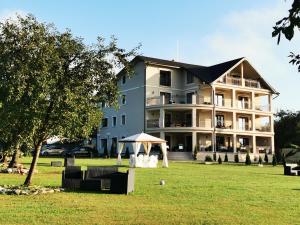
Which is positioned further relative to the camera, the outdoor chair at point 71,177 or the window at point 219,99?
the window at point 219,99

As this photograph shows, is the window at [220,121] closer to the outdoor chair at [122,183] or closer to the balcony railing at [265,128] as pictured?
the balcony railing at [265,128]

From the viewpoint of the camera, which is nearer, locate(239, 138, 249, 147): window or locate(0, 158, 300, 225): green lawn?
locate(0, 158, 300, 225): green lawn

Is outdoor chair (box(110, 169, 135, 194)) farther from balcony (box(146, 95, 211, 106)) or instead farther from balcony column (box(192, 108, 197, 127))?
balcony (box(146, 95, 211, 106))

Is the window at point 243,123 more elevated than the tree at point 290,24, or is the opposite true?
the window at point 243,123

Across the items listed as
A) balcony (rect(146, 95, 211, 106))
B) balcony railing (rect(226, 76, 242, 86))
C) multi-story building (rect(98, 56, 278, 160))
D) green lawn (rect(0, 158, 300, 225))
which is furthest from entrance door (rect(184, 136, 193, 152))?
green lawn (rect(0, 158, 300, 225))

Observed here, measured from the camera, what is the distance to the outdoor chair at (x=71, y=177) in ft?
46.4

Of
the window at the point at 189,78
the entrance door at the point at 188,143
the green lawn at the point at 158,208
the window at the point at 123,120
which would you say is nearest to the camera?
the green lawn at the point at 158,208

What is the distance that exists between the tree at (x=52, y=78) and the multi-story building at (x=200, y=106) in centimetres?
3234

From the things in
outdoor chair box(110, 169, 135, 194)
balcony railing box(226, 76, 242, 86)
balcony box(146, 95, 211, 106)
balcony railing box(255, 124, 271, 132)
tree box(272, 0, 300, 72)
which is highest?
balcony railing box(226, 76, 242, 86)

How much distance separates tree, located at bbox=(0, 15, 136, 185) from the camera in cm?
1340

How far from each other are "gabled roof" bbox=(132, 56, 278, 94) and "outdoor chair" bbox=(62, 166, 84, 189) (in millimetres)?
34821

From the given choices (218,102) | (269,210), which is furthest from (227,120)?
(269,210)

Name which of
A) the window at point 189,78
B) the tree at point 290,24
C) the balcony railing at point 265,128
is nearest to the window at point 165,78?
the window at point 189,78

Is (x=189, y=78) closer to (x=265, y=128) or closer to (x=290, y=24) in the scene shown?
(x=265, y=128)
